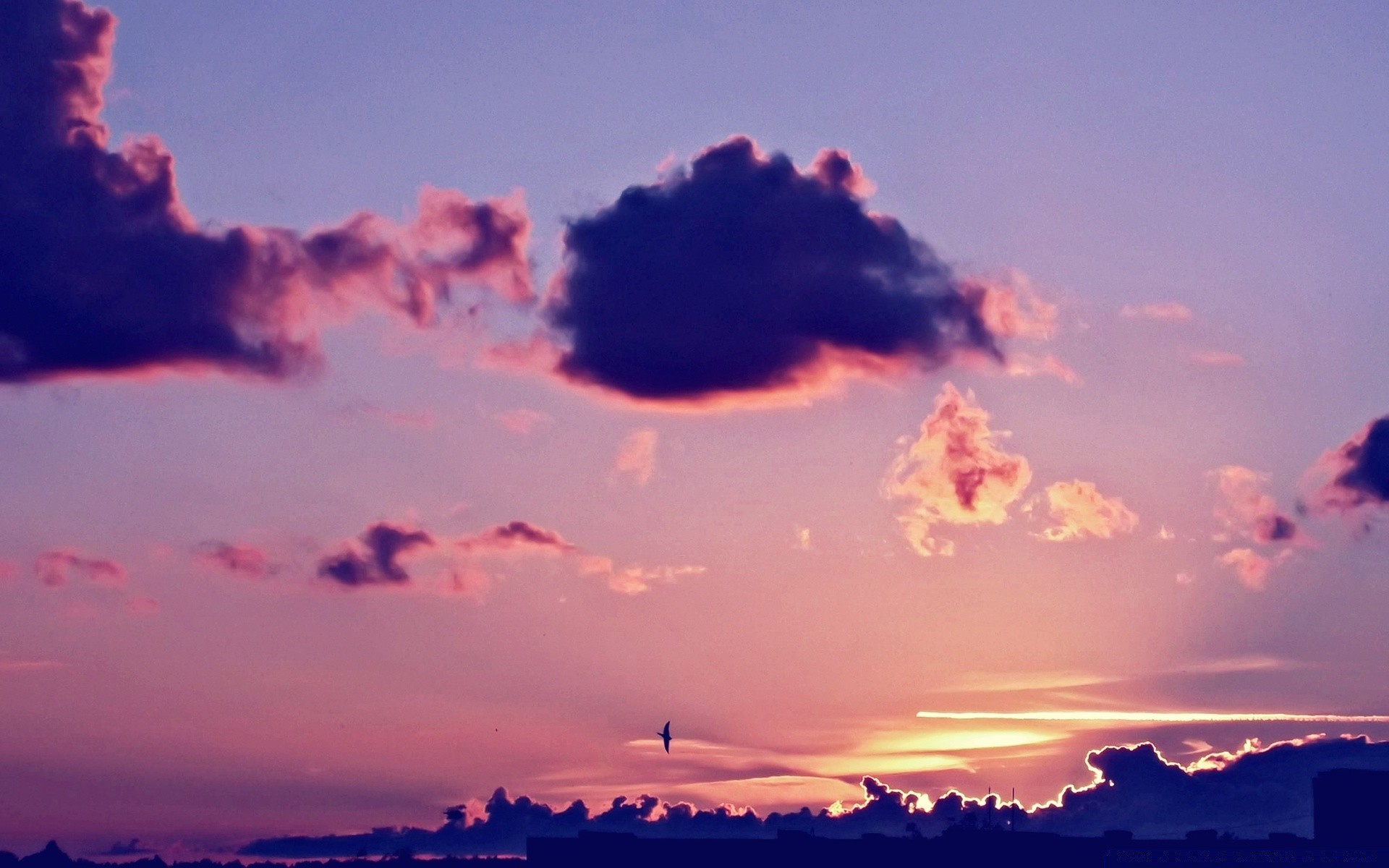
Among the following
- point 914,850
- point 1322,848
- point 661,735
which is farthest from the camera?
point 914,850

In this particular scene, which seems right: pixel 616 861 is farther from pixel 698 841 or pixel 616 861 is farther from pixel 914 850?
pixel 914 850

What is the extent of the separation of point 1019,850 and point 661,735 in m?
63.3

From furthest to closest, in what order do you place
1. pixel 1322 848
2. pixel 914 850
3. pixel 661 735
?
1. pixel 914 850
2. pixel 1322 848
3. pixel 661 735

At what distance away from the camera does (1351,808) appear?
7431 inches

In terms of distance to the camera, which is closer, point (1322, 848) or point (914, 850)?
point (1322, 848)

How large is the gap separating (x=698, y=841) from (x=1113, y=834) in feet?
153

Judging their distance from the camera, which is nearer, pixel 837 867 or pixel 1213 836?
pixel 1213 836

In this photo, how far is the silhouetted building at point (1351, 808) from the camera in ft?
610

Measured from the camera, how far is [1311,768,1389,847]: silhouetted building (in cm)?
18588

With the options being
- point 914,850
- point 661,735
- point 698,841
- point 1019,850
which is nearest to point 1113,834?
point 1019,850

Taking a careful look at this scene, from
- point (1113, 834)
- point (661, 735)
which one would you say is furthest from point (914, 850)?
→ point (661, 735)

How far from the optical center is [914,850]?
197500 mm

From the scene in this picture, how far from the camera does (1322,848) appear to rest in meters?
180

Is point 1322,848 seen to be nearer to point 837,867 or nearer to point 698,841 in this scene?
point 837,867
